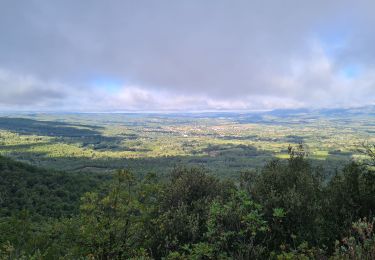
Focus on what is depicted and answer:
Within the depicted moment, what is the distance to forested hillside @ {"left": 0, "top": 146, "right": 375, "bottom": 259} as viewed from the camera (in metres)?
12.7

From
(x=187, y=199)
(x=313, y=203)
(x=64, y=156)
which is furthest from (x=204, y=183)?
(x=64, y=156)

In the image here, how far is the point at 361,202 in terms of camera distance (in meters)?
17.8

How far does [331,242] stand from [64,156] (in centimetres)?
19890

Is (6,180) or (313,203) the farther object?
(6,180)

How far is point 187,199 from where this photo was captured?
22.1m

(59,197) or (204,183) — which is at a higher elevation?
(204,183)

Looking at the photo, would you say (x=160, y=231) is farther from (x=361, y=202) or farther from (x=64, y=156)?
(x=64, y=156)

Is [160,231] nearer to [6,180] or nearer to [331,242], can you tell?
[331,242]

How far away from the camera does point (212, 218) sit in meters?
13.2

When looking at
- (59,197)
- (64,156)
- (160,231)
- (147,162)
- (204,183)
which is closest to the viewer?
(160,231)

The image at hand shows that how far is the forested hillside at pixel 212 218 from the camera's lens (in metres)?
12.7

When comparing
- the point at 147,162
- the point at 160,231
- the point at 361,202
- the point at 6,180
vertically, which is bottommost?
the point at 147,162

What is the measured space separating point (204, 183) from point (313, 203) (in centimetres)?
883

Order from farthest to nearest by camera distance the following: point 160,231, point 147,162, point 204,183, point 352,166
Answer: point 147,162 < point 204,183 < point 352,166 < point 160,231
